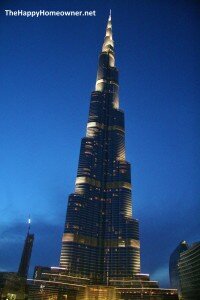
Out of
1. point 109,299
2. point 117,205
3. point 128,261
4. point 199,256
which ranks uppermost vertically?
point 117,205

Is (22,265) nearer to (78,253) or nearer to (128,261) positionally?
(78,253)

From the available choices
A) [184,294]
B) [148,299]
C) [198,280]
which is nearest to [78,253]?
[148,299]

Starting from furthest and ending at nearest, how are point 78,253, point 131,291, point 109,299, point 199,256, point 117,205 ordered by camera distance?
point 117,205, point 78,253, point 131,291, point 109,299, point 199,256

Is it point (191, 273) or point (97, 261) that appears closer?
point (191, 273)

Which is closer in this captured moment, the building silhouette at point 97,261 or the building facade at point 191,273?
the building facade at point 191,273

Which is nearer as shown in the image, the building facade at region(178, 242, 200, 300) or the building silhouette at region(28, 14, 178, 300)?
the building facade at region(178, 242, 200, 300)

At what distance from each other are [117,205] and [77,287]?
193 ft

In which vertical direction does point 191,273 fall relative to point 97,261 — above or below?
below

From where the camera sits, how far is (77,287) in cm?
15625

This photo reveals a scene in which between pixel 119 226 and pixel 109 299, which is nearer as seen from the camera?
pixel 109 299

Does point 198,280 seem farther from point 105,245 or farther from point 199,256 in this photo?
point 105,245

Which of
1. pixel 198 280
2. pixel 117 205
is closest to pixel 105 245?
pixel 117 205

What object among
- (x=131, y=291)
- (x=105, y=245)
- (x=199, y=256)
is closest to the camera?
(x=199, y=256)

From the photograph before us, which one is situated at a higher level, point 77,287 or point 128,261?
point 128,261
